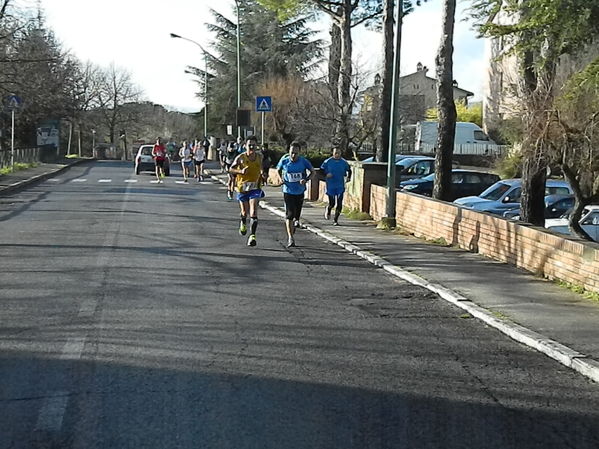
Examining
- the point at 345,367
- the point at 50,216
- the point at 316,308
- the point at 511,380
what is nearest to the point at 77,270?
the point at 316,308

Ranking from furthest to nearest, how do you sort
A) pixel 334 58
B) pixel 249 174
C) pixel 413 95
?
pixel 413 95 < pixel 334 58 < pixel 249 174

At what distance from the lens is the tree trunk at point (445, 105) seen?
19078mm

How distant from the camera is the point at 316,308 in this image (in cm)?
1000

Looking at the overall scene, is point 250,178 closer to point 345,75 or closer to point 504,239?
point 504,239

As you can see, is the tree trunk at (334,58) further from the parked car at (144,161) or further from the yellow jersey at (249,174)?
the yellow jersey at (249,174)

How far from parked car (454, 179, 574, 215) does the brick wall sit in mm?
3002

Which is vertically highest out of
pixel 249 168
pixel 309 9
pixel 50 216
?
pixel 309 9

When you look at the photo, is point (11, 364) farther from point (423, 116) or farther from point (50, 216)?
point (423, 116)

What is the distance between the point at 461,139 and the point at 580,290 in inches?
1619

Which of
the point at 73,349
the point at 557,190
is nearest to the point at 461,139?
the point at 557,190

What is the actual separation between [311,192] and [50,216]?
9.75 metres

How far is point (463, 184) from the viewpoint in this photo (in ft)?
90.9

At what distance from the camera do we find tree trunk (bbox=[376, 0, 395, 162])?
938 inches

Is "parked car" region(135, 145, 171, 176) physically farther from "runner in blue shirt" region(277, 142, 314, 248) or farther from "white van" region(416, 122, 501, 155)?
"runner in blue shirt" region(277, 142, 314, 248)
